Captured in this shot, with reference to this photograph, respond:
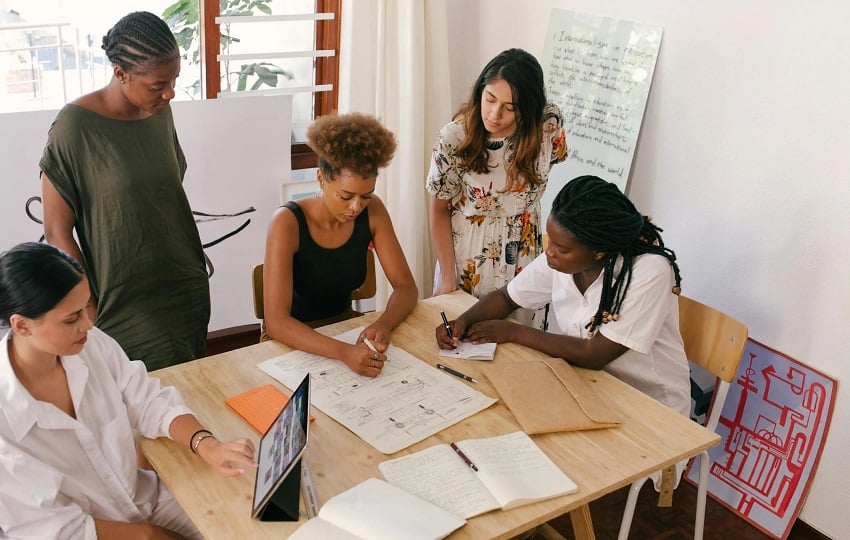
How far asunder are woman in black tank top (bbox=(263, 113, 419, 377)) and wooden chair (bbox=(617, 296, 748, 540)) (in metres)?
0.80

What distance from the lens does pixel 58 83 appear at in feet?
9.78

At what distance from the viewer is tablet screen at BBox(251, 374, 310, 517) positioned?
51.6 inches

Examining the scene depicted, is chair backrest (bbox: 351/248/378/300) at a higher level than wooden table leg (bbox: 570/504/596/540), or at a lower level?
higher

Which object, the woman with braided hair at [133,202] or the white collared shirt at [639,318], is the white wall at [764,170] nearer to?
the white collared shirt at [639,318]

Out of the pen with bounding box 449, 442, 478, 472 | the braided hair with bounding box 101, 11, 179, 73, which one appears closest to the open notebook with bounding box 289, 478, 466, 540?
the pen with bounding box 449, 442, 478, 472

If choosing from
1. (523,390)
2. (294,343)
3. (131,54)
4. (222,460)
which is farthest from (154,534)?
(131,54)

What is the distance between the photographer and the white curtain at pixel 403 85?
3309 millimetres

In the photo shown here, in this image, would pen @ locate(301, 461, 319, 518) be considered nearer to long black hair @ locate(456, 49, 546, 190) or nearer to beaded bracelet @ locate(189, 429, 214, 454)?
beaded bracelet @ locate(189, 429, 214, 454)

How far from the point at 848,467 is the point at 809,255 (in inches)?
26.0

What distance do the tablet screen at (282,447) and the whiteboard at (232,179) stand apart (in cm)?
177

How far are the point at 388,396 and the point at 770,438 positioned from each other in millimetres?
1481

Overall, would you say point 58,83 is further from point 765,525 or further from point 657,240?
point 765,525

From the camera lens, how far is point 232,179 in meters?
3.19

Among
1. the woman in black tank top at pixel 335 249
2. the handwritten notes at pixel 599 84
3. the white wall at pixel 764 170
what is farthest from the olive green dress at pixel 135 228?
the white wall at pixel 764 170
